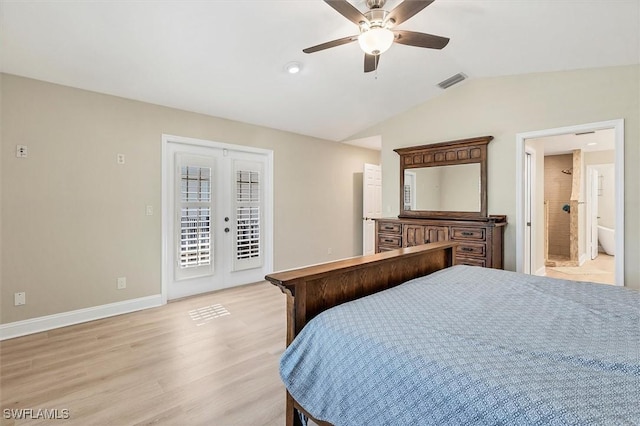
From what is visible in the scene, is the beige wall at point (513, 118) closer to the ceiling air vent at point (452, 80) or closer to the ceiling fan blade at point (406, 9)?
the ceiling air vent at point (452, 80)

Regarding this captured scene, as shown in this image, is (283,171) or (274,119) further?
(283,171)

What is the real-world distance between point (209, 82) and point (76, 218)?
6.65 ft

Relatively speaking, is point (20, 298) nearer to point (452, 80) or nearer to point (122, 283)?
point (122, 283)

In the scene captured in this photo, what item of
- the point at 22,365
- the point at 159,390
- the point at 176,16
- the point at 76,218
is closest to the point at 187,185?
the point at 76,218

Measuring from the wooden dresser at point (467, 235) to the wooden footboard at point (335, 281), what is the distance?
1.87 metres

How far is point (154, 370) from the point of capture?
219cm

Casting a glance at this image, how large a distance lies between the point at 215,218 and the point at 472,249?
11.4ft

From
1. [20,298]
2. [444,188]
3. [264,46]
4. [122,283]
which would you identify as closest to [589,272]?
[444,188]

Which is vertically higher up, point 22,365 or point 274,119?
point 274,119

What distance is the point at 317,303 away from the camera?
4.96ft

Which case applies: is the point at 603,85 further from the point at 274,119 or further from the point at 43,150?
the point at 43,150

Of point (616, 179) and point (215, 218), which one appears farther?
point (215, 218)

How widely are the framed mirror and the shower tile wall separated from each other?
3769mm

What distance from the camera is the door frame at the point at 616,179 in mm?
3094
